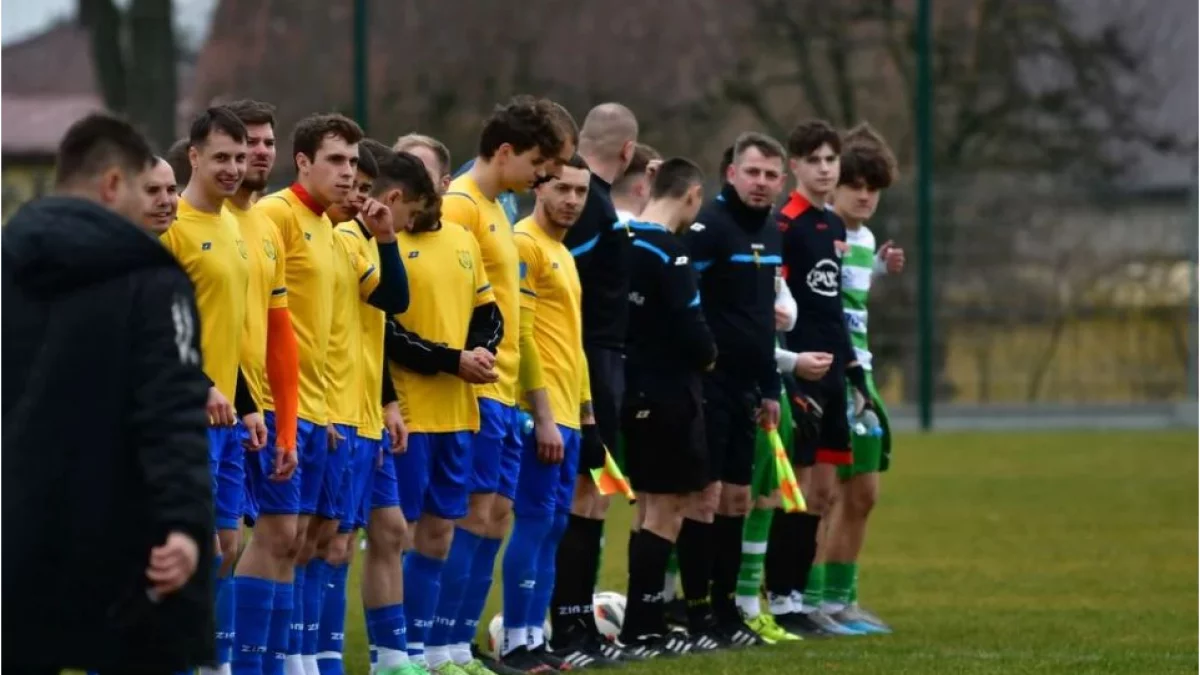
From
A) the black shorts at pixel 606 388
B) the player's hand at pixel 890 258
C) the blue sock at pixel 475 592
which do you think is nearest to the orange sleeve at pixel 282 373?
the blue sock at pixel 475 592

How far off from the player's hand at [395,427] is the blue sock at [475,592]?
676 millimetres

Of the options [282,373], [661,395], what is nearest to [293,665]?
[282,373]

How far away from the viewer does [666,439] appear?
9.10m

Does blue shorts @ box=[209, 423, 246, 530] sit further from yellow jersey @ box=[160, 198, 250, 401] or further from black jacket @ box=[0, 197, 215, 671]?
black jacket @ box=[0, 197, 215, 671]

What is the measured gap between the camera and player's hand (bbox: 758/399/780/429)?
9.67 metres

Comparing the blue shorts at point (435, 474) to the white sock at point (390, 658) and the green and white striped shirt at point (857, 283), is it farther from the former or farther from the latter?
the green and white striped shirt at point (857, 283)

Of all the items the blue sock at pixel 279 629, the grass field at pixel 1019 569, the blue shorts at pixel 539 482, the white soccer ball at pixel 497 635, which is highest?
the blue shorts at pixel 539 482

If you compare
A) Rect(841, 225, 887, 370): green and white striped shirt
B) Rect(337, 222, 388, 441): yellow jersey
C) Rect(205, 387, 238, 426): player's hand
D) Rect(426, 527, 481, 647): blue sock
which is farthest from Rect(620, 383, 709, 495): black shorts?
Rect(205, 387, 238, 426): player's hand

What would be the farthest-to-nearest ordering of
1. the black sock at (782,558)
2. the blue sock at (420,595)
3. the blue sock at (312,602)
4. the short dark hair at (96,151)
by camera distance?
the black sock at (782,558)
the blue sock at (420,595)
the blue sock at (312,602)
the short dark hair at (96,151)

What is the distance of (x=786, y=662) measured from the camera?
8883 mm

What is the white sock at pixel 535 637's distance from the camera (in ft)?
28.1

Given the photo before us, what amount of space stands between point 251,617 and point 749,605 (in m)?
3.43

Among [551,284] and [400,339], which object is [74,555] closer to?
[400,339]

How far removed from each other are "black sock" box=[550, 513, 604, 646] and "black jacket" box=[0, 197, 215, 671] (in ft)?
14.3
